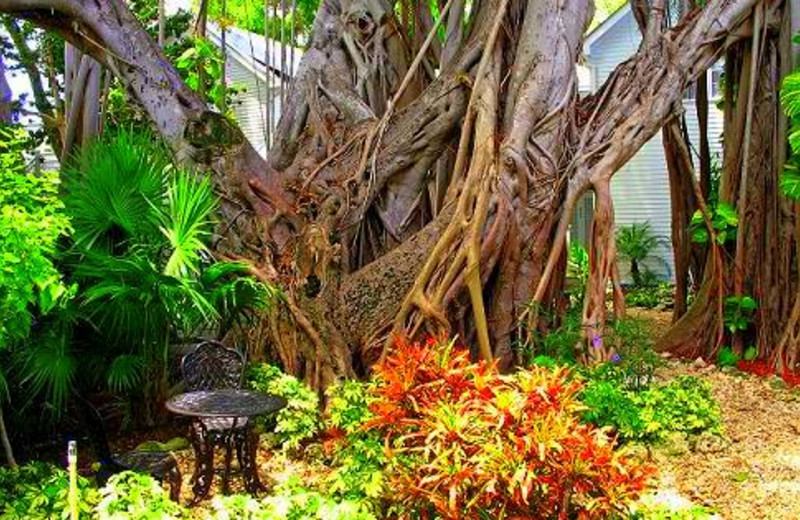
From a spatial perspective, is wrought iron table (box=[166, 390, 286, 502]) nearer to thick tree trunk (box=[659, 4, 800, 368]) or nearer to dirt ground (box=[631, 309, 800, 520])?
dirt ground (box=[631, 309, 800, 520])

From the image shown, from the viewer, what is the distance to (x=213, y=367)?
5.51m

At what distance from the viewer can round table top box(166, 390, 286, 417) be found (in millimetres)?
4609

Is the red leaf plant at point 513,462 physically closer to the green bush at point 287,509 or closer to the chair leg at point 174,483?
the green bush at point 287,509

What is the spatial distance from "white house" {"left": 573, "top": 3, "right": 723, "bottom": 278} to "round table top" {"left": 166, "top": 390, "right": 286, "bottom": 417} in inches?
514

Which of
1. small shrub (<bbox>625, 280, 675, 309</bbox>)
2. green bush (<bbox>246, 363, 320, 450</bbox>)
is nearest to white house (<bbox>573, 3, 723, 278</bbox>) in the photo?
small shrub (<bbox>625, 280, 675, 309</bbox>)

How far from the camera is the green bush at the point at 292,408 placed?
18.1 ft

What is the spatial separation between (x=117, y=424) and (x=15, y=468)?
154 cm

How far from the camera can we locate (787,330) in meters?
7.65

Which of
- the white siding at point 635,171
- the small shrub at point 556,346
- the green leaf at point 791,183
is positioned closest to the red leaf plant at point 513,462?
the small shrub at point 556,346

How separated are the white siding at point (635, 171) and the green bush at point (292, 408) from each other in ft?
40.9

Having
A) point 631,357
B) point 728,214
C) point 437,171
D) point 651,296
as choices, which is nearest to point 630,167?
point 651,296

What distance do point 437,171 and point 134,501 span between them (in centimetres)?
442

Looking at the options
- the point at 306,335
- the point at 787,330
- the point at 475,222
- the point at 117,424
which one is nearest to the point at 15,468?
the point at 117,424

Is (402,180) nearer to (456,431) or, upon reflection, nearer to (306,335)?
(306,335)
